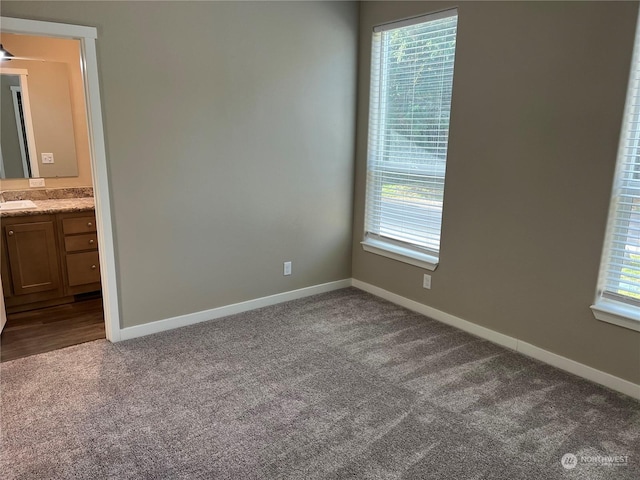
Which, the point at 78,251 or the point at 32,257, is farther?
the point at 78,251

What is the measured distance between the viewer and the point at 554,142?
2752 mm

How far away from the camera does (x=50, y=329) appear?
3.46 m

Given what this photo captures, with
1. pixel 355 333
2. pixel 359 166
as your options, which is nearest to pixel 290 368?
pixel 355 333

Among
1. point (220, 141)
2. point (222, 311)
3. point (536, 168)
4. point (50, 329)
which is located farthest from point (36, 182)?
point (536, 168)

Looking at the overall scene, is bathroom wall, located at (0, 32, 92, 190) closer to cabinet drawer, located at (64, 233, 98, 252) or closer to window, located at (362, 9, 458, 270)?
cabinet drawer, located at (64, 233, 98, 252)

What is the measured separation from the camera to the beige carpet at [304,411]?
2023 millimetres

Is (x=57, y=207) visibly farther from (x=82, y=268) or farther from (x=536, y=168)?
(x=536, y=168)

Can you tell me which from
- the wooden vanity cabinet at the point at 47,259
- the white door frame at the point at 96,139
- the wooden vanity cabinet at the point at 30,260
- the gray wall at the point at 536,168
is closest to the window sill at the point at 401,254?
the gray wall at the point at 536,168

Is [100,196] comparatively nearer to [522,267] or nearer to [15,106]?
[15,106]

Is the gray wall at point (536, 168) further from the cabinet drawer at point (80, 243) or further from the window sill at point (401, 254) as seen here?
the cabinet drawer at point (80, 243)

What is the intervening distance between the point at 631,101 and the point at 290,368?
242 cm

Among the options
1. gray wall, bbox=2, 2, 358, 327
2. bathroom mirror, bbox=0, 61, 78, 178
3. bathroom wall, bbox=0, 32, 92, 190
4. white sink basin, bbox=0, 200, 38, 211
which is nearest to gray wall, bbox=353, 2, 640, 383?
gray wall, bbox=2, 2, 358, 327

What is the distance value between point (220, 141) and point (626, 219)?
2618 millimetres

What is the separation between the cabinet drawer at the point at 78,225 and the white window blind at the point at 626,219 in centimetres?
380
